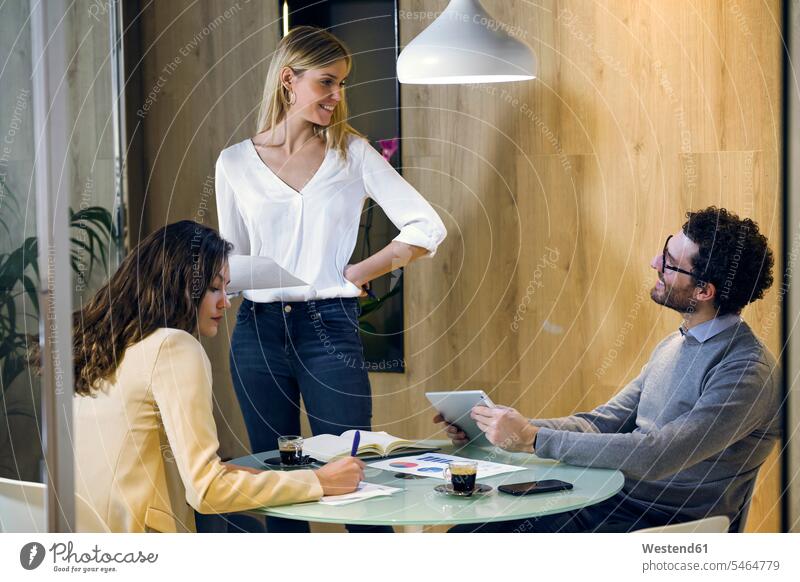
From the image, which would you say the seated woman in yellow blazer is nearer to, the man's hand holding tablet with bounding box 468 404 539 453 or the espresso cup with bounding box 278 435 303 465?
the espresso cup with bounding box 278 435 303 465

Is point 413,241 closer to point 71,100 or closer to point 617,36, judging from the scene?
point 617,36

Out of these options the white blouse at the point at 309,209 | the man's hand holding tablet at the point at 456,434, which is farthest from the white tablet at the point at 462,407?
the white blouse at the point at 309,209

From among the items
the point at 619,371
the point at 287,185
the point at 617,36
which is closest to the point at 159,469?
the point at 287,185

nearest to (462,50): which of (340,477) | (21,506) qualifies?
(340,477)

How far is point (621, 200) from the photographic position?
2432mm

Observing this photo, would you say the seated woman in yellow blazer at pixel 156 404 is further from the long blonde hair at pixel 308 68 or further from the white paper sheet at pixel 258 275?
the long blonde hair at pixel 308 68

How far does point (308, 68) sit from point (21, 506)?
4.06ft

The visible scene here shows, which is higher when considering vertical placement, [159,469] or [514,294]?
[514,294]

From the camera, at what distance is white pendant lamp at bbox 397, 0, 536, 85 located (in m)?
2.12

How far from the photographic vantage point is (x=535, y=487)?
173 centimetres

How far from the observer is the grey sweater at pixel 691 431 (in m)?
1.92

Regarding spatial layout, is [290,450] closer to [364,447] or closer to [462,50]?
[364,447]
